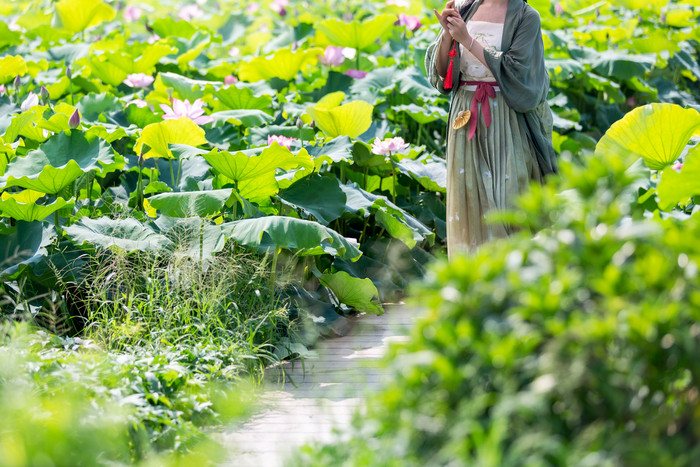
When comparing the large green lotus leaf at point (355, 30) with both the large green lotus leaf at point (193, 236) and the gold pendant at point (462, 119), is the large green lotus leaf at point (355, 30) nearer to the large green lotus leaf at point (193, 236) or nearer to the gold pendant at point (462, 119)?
the gold pendant at point (462, 119)

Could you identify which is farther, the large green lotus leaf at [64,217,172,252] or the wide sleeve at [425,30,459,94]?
the wide sleeve at [425,30,459,94]

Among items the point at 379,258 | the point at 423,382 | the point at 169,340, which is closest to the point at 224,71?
the point at 379,258

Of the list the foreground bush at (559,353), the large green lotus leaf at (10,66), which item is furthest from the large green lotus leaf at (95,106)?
the foreground bush at (559,353)

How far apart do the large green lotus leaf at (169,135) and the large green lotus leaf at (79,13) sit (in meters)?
2.75

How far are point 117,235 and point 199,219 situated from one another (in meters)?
0.33

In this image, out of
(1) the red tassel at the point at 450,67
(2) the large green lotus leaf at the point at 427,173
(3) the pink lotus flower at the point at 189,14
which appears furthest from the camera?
(3) the pink lotus flower at the point at 189,14

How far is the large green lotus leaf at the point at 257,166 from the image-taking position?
3.17 meters

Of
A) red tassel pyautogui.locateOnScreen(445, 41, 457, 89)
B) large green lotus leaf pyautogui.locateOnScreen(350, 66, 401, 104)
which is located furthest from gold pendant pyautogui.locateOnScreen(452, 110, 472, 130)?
large green lotus leaf pyautogui.locateOnScreen(350, 66, 401, 104)

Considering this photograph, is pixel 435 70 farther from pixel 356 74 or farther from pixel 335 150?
pixel 356 74

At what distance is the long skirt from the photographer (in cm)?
330

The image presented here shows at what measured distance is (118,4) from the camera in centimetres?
904

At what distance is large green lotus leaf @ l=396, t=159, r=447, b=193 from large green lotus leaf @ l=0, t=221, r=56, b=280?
1672mm

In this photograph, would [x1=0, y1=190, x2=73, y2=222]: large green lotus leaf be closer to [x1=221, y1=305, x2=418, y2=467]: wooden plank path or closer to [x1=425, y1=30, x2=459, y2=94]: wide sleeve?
[x1=221, y1=305, x2=418, y2=467]: wooden plank path

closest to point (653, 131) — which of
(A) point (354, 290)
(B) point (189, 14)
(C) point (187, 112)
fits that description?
(A) point (354, 290)
